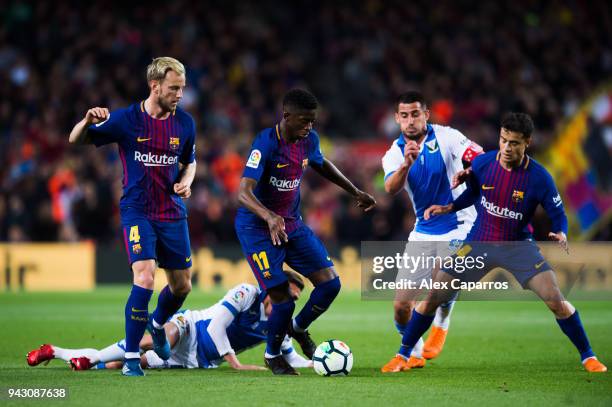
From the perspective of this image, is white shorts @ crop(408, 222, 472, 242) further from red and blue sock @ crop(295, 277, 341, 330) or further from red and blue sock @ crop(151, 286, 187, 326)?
red and blue sock @ crop(151, 286, 187, 326)

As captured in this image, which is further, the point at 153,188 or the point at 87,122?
the point at 153,188

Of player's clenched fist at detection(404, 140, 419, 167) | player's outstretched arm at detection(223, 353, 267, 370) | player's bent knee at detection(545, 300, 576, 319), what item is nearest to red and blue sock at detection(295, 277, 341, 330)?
player's outstretched arm at detection(223, 353, 267, 370)

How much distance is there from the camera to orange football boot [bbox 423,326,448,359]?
9.28 metres

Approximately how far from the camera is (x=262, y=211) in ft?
24.9

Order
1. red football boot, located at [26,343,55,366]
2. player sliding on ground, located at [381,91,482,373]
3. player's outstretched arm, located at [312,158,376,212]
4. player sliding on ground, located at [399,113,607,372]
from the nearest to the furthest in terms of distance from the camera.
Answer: player sliding on ground, located at [399,113,607,372], red football boot, located at [26,343,55,366], player's outstretched arm, located at [312,158,376,212], player sliding on ground, located at [381,91,482,373]

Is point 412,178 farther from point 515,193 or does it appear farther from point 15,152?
point 15,152

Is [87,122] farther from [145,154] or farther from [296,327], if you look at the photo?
[296,327]

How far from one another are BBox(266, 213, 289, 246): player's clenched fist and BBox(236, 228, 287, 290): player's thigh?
323 millimetres

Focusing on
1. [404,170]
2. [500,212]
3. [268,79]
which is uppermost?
[268,79]

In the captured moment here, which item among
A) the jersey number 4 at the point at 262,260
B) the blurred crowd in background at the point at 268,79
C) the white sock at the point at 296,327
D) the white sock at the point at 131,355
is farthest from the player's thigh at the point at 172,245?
the blurred crowd in background at the point at 268,79

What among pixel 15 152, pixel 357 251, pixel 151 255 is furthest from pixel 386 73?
pixel 151 255

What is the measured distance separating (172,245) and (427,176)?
8.27ft

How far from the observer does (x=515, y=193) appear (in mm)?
8023

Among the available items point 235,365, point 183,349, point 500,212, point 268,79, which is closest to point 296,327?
point 235,365
